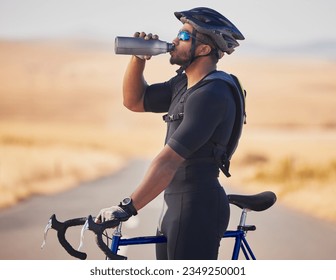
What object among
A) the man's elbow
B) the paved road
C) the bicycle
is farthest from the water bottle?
the paved road

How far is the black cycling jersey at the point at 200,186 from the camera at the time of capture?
492cm

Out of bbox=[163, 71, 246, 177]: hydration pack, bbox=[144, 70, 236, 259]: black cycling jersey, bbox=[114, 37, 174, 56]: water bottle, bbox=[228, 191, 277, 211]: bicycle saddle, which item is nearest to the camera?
bbox=[144, 70, 236, 259]: black cycling jersey

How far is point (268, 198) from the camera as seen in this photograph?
215 inches

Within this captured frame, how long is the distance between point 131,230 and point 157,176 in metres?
9.37

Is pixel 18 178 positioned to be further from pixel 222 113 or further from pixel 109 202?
pixel 222 113

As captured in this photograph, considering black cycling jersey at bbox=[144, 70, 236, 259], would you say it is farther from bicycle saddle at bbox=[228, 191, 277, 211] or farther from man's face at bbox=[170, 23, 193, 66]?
bicycle saddle at bbox=[228, 191, 277, 211]

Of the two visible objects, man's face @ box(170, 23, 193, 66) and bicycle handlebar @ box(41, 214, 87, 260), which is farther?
man's face @ box(170, 23, 193, 66)

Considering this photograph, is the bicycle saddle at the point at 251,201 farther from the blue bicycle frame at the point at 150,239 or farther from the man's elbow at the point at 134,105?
the man's elbow at the point at 134,105

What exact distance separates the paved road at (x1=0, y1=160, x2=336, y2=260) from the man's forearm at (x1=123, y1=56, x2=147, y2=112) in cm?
553

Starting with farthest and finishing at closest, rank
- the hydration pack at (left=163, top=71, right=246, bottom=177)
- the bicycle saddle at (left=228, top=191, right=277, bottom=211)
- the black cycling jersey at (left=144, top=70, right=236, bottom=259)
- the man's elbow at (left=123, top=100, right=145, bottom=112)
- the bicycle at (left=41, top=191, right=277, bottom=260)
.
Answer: the man's elbow at (left=123, top=100, right=145, bottom=112)
the bicycle saddle at (left=228, top=191, right=277, bottom=211)
the hydration pack at (left=163, top=71, right=246, bottom=177)
the black cycling jersey at (left=144, top=70, right=236, bottom=259)
the bicycle at (left=41, top=191, right=277, bottom=260)

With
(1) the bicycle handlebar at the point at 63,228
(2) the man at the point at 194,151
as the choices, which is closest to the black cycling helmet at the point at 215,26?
(2) the man at the point at 194,151

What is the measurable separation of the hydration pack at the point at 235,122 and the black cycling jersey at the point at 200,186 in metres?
0.02

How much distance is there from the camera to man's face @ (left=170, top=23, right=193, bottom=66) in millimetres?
5148
